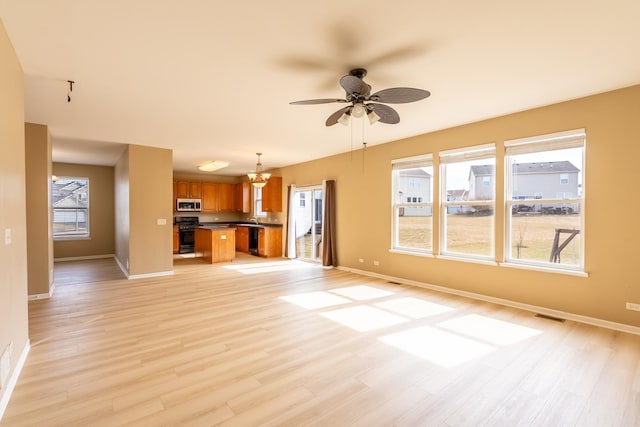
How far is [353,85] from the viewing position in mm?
2545

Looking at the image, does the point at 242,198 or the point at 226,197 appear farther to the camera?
the point at 226,197

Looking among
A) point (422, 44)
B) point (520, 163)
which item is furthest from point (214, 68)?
point (520, 163)

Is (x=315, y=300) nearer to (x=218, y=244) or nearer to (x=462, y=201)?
(x=462, y=201)

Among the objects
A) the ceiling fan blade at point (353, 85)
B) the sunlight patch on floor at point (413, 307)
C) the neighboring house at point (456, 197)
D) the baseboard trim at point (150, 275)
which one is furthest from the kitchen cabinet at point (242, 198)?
the ceiling fan blade at point (353, 85)

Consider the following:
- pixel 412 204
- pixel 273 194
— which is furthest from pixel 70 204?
pixel 412 204

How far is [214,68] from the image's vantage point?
9.45 feet

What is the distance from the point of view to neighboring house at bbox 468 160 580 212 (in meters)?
3.80

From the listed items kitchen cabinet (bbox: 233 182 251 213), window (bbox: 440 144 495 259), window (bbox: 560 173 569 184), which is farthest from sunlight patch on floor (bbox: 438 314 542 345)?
kitchen cabinet (bbox: 233 182 251 213)

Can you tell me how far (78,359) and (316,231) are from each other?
577 centimetres

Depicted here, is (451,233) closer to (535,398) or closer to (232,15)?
(535,398)

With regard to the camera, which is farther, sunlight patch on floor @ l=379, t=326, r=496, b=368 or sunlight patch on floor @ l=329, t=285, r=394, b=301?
sunlight patch on floor @ l=329, t=285, r=394, b=301

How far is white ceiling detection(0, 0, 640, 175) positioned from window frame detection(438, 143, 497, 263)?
0.52 meters

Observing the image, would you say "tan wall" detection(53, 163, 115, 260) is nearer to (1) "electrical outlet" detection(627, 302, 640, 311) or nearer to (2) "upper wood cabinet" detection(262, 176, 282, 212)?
(2) "upper wood cabinet" detection(262, 176, 282, 212)

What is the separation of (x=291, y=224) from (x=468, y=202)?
4.96 meters
